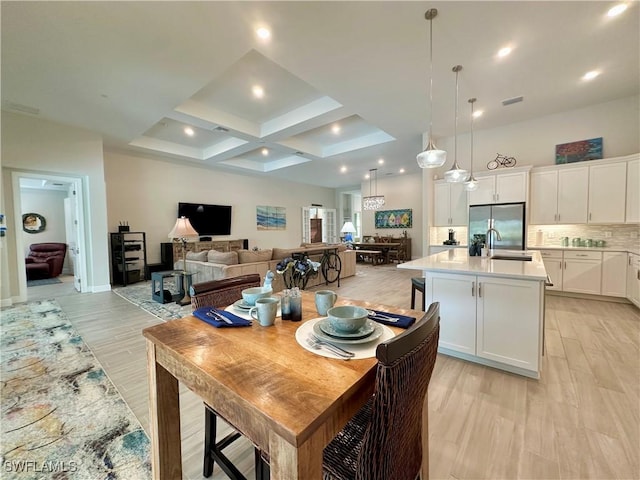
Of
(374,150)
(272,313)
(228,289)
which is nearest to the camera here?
(272,313)

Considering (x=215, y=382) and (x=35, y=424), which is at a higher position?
(x=215, y=382)

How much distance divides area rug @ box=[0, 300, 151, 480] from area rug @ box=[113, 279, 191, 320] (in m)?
1.02

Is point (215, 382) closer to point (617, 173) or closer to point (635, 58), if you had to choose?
point (635, 58)

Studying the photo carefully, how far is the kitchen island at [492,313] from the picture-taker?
2.09 metres

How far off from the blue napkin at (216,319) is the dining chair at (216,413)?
0.11 meters

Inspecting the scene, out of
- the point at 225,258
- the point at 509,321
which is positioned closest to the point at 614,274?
the point at 509,321

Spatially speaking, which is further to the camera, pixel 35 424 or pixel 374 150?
pixel 374 150

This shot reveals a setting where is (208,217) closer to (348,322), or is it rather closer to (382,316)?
(382,316)

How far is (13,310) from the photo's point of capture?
3.90 m

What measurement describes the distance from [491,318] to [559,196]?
3687 mm

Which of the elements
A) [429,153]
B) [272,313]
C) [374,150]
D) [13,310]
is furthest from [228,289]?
[374,150]

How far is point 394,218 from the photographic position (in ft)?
32.4

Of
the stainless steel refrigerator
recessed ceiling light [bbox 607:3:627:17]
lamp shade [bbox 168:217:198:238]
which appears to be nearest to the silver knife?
lamp shade [bbox 168:217:198:238]

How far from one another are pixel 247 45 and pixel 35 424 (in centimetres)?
354
